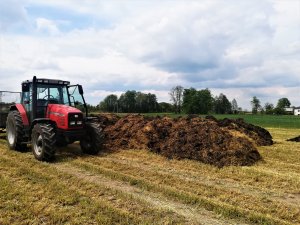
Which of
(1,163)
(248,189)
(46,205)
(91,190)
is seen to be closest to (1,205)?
(46,205)

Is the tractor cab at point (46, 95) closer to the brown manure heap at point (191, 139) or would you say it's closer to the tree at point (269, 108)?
the brown manure heap at point (191, 139)

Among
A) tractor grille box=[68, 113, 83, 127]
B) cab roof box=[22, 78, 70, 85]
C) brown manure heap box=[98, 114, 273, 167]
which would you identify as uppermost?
cab roof box=[22, 78, 70, 85]

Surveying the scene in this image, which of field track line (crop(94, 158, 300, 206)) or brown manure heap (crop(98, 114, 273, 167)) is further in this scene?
brown manure heap (crop(98, 114, 273, 167))

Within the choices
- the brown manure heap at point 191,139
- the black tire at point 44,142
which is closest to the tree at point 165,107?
the brown manure heap at point 191,139

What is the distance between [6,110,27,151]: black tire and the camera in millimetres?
10891

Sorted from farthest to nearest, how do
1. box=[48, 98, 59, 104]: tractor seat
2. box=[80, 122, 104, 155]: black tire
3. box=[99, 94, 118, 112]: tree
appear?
box=[99, 94, 118, 112]: tree
box=[48, 98, 59, 104]: tractor seat
box=[80, 122, 104, 155]: black tire

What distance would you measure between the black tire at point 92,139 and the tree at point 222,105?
396ft

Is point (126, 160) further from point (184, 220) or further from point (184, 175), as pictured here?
point (184, 220)

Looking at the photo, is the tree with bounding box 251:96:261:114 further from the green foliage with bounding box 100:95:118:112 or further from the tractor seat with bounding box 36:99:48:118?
the tractor seat with bounding box 36:99:48:118

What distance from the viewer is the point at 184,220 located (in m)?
5.01

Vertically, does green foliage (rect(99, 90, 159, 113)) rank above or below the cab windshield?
above

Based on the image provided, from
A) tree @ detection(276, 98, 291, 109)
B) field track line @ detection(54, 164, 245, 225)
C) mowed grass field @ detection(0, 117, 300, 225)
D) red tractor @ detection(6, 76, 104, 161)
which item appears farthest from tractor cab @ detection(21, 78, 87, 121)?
tree @ detection(276, 98, 291, 109)

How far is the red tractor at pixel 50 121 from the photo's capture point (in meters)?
9.77

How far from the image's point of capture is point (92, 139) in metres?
10.7
